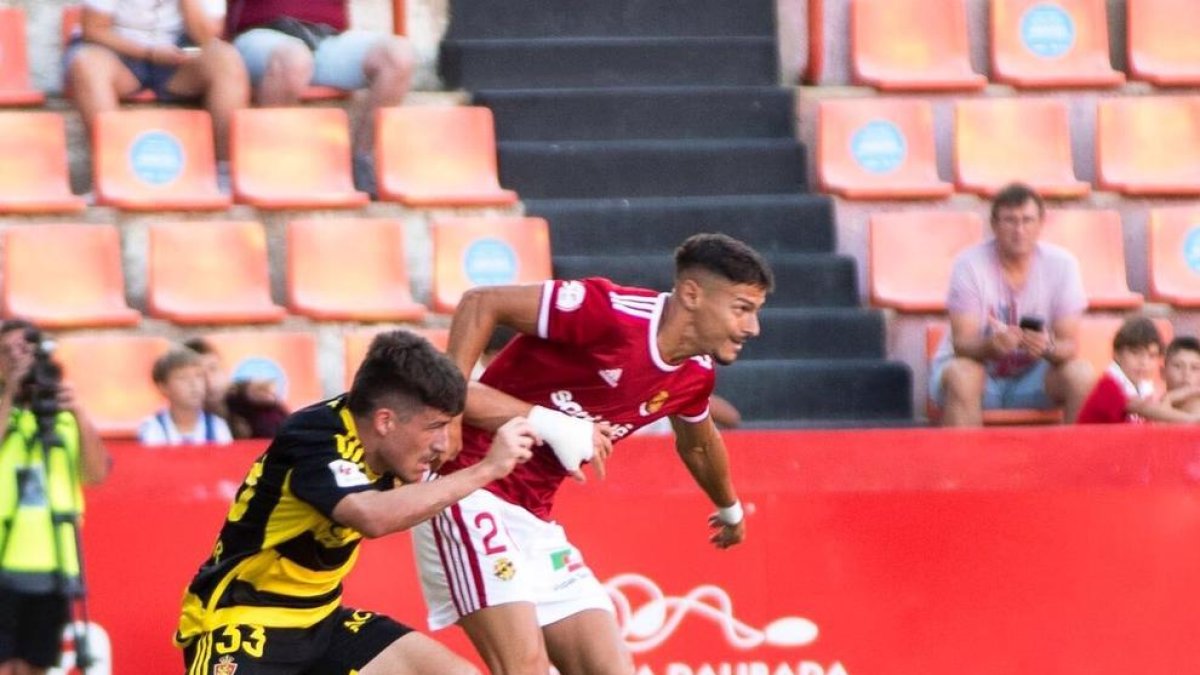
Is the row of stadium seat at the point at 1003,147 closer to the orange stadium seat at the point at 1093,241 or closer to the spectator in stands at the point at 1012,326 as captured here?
the orange stadium seat at the point at 1093,241

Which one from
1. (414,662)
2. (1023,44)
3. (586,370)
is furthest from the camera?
(1023,44)

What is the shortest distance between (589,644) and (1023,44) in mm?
5860

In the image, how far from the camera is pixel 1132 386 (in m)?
9.45

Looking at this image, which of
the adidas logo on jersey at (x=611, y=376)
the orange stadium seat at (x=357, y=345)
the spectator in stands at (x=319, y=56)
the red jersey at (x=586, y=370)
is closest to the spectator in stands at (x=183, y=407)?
the orange stadium seat at (x=357, y=345)

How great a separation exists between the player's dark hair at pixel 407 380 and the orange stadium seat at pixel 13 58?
5396mm

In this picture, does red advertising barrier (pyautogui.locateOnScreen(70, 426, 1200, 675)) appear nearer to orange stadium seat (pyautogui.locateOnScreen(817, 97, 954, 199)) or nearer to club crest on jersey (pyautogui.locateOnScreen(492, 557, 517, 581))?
club crest on jersey (pyautogui.locateOnScreen(492, 557, 517, 581))

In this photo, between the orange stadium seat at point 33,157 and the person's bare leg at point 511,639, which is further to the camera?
the orange stadium seat at point 33,157

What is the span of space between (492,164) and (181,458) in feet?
10.4

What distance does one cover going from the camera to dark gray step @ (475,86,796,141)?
11352mm

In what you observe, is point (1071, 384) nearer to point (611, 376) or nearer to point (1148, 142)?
point (1148, 142)

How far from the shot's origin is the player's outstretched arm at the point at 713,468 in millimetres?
7242

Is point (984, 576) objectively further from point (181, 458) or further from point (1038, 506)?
point (181, 458)

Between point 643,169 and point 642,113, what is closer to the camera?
point 643,169

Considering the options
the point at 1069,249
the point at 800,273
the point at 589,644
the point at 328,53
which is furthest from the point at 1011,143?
the point at 589,644
